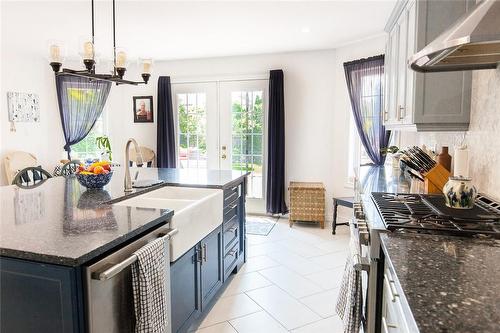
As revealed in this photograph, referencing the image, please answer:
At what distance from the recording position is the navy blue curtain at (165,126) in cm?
552

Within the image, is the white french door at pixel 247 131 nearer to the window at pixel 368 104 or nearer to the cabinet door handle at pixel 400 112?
the window at pixel 368 104

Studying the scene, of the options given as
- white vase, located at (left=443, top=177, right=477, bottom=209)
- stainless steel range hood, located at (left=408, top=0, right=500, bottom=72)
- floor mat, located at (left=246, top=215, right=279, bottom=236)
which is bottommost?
floor mat, located at (left=246, top=215, right=279, bottom=236)

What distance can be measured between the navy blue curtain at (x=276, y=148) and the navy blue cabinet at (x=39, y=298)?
4022 millimetres

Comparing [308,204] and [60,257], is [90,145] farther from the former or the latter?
[60,257]

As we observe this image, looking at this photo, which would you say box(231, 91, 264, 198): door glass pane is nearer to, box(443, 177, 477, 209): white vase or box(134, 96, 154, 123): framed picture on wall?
box(134, 96, 154, 123): framed picture on wall

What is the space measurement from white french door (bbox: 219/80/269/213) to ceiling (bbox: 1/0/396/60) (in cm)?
64

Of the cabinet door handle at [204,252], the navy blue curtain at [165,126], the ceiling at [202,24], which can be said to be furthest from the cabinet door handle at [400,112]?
the navy blue curtain at [165,126]

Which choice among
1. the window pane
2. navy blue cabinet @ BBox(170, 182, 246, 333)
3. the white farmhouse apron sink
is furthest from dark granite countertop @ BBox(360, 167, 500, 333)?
the window pane

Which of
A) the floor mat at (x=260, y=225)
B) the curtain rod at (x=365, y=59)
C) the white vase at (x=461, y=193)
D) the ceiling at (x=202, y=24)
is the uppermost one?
the ceiling at (x=202, y=24)

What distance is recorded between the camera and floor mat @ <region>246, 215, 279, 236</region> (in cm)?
449

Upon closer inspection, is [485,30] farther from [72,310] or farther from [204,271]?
[204,271]

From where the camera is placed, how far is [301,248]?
3.89 metres

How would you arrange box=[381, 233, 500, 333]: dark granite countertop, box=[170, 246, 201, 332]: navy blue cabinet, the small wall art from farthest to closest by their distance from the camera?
the small wall art
box=[170, 246, 201, 332]: navy blue cabinet
box=[381, 233, 500, 333]: dark granite countertop

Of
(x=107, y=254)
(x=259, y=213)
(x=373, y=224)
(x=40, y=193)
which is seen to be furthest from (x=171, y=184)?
(x=259, y=213)
